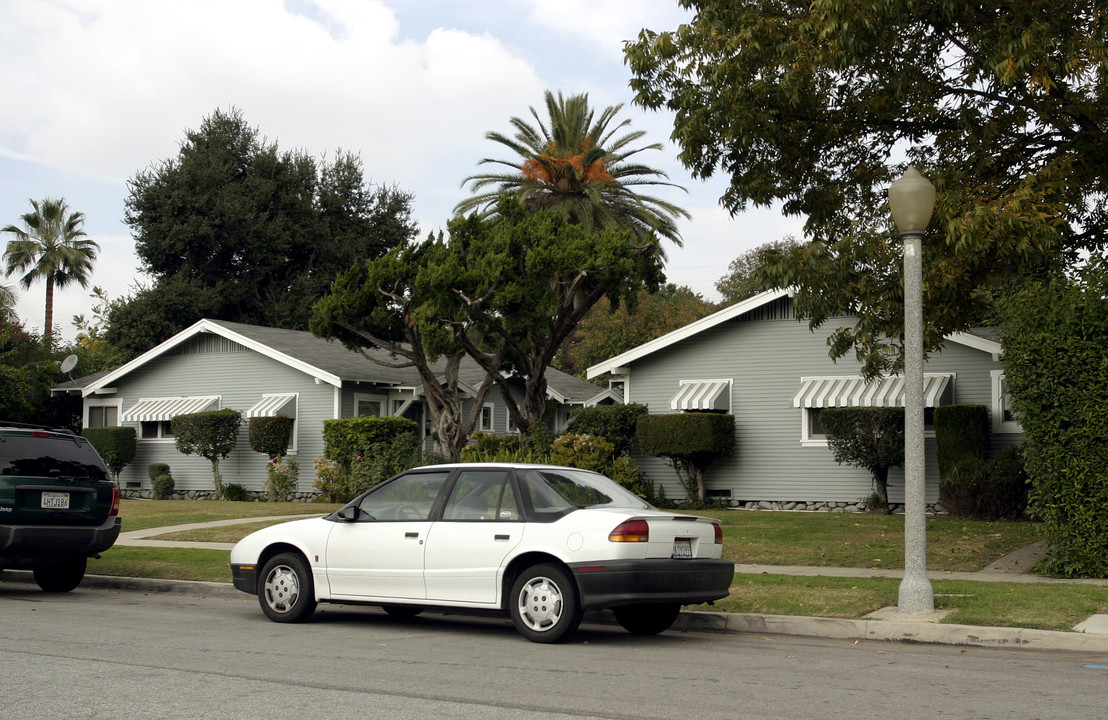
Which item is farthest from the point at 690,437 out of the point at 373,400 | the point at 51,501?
the point at 51,501

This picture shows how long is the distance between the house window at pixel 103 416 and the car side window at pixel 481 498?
2585cm

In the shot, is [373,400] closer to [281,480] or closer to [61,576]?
[281,480]

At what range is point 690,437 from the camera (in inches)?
939

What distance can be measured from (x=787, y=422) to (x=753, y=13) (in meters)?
11.1

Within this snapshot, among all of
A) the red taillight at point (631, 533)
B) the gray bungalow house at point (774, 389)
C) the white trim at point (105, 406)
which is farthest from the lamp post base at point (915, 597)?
the white trim at point (105, 406)

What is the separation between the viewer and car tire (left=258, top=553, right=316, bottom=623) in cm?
1036

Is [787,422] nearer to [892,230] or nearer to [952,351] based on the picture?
[952,351]

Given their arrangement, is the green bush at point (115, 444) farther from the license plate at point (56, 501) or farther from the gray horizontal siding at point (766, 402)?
the license plate at point (56, 501)

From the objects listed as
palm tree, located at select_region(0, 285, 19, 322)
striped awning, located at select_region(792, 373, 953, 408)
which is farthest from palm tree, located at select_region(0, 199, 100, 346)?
striped awning, located at select_region(792, 373, 953, 408)

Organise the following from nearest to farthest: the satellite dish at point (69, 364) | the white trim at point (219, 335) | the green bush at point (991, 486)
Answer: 1. the green bush at point (991, 486)
2. the white trim at point (219, 335)
3. the satellite dish at point (69, 364)

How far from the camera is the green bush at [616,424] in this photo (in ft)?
82.5

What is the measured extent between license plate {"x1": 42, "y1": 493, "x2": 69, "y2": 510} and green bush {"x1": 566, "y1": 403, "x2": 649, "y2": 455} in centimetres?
1407

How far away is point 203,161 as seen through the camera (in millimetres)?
46844

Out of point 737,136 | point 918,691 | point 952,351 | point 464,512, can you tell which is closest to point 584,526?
point 464,512
